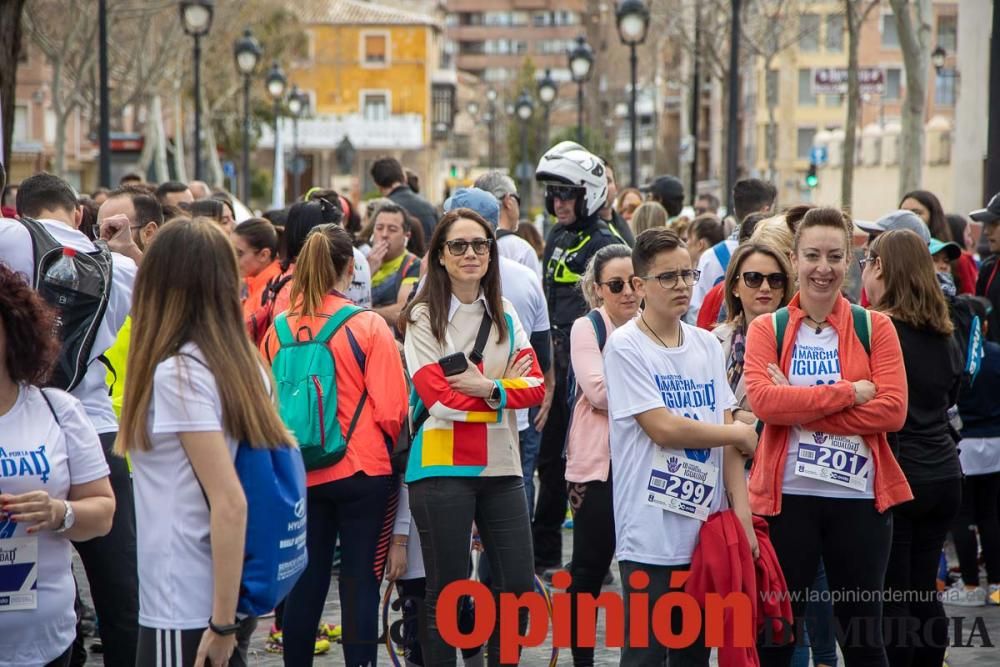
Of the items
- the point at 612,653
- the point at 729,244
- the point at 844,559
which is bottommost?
the point at 612,653

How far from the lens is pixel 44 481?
13.5 feet

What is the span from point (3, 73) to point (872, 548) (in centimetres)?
987

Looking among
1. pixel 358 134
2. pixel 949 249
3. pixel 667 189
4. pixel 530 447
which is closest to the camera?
pixel 949 249

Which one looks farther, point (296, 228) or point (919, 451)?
point (296, 228)

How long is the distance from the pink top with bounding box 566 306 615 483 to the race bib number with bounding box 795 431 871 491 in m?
1.31

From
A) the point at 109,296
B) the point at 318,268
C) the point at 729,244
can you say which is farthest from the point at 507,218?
the point at 109,296

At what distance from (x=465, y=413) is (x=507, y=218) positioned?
11.2 ft

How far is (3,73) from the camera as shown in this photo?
13.0 metres

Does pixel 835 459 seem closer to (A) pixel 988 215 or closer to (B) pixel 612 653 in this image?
(B) pixel 612 653

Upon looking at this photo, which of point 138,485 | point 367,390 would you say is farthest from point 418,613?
point 138,485

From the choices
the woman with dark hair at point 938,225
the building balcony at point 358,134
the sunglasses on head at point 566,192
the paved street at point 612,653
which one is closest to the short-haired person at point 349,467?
the paved street at point 612,653

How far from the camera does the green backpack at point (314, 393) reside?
5777 mm

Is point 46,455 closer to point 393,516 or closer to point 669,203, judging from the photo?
point 393,516

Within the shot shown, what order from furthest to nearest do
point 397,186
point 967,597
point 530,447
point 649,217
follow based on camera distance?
point 397,186, point 649,217, point 530,447, point 967,597
